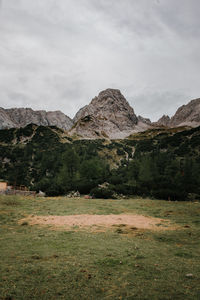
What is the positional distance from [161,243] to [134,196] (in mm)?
26690

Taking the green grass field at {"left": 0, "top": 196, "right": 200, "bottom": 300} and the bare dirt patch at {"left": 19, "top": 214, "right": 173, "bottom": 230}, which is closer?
the green grass field at {"left": 0, "top": 196, "right": 200, "bottom": 300}

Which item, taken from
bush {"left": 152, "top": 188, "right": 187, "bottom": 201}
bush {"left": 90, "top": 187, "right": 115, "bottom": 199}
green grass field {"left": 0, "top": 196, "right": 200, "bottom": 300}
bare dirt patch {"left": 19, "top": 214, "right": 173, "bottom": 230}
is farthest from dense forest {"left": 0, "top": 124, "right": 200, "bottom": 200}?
green grass field {"left": 0, "top": 196, "right": 200, "bottom": 300}

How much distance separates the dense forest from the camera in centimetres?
3822

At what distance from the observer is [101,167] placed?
62500mm

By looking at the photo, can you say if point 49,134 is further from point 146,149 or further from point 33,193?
point 33,193

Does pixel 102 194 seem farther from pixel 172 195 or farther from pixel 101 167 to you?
pixel 101 167

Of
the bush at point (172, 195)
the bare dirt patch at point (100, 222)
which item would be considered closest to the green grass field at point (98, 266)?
the bare dirt patch at point (100, 222)

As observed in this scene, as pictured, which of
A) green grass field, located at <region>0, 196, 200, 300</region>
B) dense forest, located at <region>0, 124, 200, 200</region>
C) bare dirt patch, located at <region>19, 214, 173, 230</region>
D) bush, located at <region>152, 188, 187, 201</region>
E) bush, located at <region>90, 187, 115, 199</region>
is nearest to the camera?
green grass field, located at <region>0, 196, 200, 300</region>

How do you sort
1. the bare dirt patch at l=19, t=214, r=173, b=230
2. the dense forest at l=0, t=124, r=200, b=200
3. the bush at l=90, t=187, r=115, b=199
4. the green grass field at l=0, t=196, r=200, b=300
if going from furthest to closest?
the dense forest at l=0, t=124, r=200, b=200
the bush at l=90, t=187, r=115, b=199
the bare dirt patch at l=19, t=214, r=173, b=230
the green grass field at l=0, t=196, r=200, b=300

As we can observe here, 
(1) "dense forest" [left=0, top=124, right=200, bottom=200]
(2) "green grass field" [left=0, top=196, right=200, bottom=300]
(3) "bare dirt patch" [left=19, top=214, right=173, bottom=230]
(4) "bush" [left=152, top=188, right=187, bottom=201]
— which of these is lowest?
(3) "bare dirt patch" [left=19, top=214, right=173, bottom=230]

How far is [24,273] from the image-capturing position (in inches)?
239

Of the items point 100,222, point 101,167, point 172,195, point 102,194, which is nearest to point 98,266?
point 100,222

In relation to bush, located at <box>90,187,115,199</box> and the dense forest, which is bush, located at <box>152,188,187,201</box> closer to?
the dense forest

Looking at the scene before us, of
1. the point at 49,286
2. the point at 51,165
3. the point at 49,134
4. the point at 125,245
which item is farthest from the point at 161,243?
the point at 49,134
